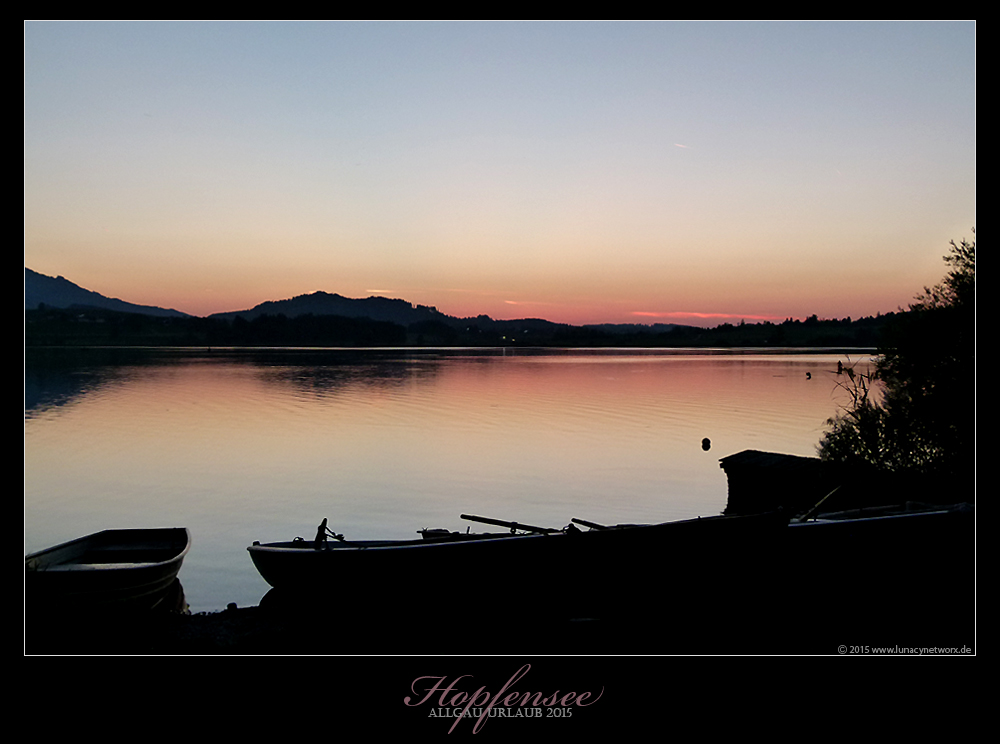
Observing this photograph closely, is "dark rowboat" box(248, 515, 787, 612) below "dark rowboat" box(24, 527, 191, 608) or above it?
above

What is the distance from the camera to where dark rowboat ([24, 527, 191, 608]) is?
9.80 m

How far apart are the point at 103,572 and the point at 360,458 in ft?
83.7

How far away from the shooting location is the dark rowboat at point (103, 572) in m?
9.80

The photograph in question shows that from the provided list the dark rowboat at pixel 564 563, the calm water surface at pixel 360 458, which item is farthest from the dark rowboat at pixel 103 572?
the dark rowboat at pixel 564 563

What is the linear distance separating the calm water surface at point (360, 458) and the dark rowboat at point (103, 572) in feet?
6.96

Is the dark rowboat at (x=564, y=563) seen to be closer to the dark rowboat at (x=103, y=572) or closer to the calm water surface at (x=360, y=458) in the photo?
the dark rowboat at (x=103, y=572)

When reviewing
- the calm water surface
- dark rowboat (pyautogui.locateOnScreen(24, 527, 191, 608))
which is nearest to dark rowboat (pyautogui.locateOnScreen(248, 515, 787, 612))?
dark rowboat (pyautogui.locateOnScreen(24, 527, 191, 608))

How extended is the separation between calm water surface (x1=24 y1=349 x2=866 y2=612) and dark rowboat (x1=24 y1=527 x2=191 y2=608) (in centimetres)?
212

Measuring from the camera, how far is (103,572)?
10.1 metres

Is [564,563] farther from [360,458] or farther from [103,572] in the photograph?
[360,458]

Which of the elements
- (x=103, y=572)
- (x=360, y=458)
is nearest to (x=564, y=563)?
(x=103, y=572)

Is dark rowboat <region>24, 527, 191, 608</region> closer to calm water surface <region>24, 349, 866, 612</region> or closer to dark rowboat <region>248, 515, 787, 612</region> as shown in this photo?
calm water surface <region>24, 349, 866, 612</region>

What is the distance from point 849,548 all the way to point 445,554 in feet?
22.1

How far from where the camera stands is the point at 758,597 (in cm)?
1002
